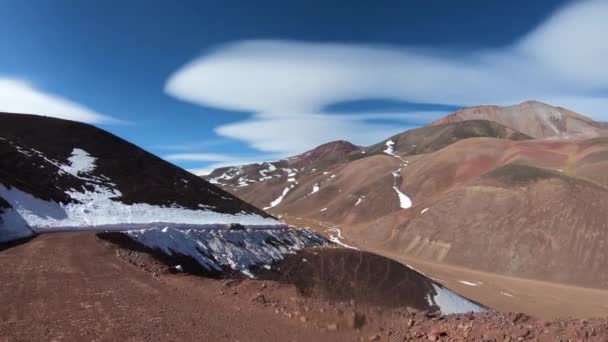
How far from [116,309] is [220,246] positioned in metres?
24.2

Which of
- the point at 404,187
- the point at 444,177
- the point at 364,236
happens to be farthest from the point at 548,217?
the point at 404,187

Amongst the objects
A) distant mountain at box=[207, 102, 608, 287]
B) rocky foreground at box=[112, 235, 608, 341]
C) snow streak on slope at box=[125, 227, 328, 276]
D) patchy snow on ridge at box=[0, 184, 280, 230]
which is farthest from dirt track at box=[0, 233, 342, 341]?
distant mountain at box=[207, 102, 608, 287]

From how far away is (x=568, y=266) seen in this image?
66375 millimetres

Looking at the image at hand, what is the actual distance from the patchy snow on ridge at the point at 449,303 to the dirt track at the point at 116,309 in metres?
25.0

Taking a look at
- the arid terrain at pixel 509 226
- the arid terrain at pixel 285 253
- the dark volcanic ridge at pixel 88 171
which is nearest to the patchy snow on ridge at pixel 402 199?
the arid terrain at pixel 509 226

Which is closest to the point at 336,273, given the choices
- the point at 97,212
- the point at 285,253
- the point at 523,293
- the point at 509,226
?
the point at 285,253

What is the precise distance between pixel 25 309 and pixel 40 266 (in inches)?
264

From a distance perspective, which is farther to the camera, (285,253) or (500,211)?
(500,211)

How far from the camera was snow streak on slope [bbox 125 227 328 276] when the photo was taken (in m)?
31.8

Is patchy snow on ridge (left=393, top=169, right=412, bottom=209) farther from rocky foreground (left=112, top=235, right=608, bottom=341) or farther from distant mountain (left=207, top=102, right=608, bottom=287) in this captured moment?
rocky foreground (left=112, top=235, right=608, bottom=341)

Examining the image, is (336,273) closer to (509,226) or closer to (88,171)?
(88,171)

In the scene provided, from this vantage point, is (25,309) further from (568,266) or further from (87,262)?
(568,266)

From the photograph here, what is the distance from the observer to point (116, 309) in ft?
45.2

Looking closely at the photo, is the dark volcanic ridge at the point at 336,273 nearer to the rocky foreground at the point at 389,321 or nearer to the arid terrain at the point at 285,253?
the arid terrain at the point at 285,253
